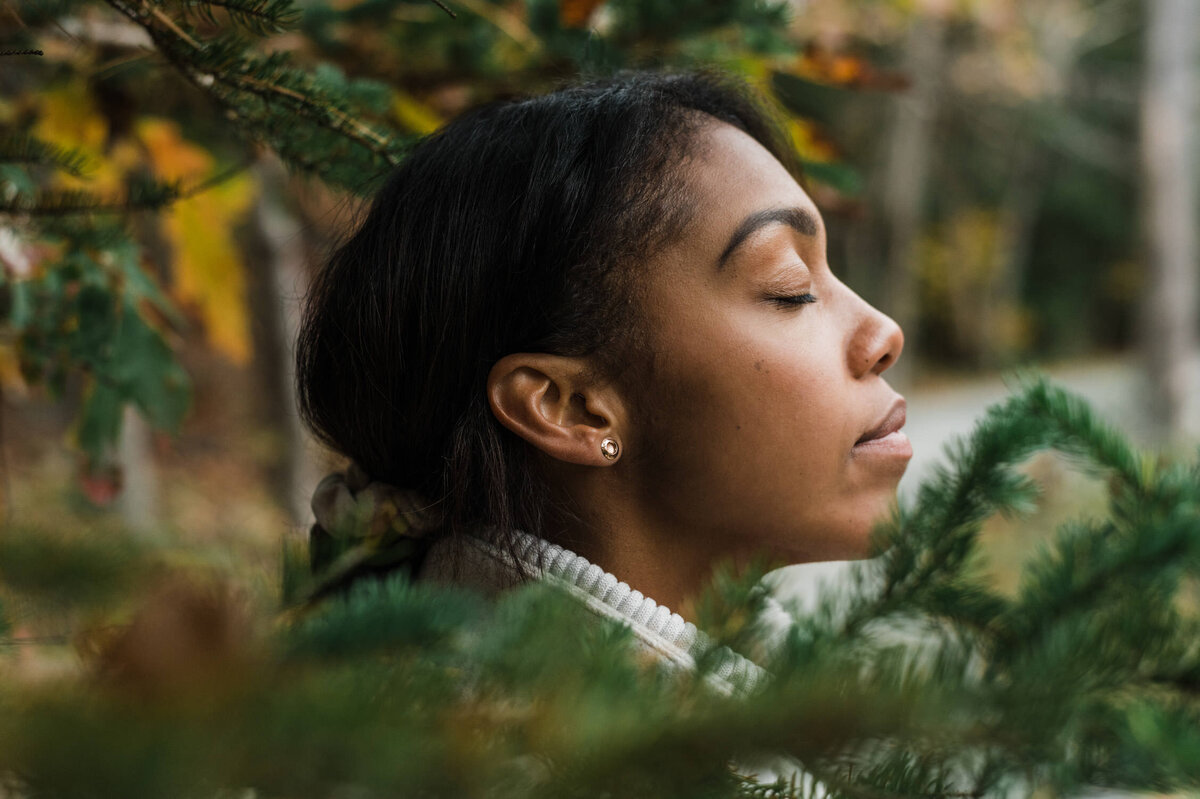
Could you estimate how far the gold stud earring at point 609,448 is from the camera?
991 mm

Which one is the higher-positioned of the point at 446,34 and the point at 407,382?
the point at 446,34

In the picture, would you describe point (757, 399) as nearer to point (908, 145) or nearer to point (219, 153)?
point (219, 153)

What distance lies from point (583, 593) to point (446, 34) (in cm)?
105

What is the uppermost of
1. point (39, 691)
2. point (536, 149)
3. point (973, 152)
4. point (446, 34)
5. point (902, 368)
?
point (973, 152)

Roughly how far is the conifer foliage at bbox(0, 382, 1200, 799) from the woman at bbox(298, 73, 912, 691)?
1.48ft

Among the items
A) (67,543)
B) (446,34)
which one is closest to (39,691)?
(67,543)

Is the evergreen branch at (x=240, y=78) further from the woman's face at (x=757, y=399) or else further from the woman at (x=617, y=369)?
the woman's face at (x=757, y=399)

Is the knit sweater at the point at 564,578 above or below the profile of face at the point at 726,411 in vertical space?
below

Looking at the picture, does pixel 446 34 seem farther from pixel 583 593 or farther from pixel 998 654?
pixel 998 654

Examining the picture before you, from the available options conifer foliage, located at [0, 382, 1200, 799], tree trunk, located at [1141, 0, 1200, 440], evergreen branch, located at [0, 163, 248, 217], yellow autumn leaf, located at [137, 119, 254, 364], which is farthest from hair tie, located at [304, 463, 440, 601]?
tree trunk, located at [1141, 0, 1200, 440]

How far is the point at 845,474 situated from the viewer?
3.25 feet

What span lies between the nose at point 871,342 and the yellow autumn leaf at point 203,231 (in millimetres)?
1084

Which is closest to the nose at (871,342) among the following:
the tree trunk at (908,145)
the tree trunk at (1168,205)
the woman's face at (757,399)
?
the woman's face at (757,399)

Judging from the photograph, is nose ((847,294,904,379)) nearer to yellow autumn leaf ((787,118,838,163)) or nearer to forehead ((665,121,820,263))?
forehead ((665,121,820,263))
